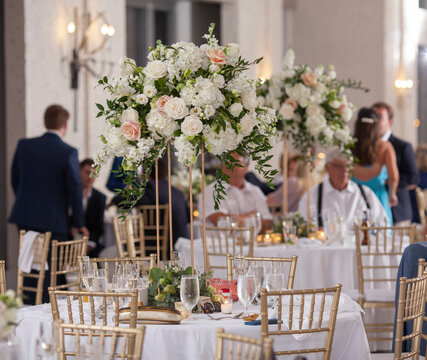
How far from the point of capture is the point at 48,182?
7035 millimetres

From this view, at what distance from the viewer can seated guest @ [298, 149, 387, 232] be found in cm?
679

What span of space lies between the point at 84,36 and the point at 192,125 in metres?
6.63

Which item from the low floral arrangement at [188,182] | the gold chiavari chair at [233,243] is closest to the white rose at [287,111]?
the gold chiavari chair at [233,243]

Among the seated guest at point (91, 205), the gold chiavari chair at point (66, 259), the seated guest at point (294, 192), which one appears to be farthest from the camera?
the seated guest at point (294, 192)

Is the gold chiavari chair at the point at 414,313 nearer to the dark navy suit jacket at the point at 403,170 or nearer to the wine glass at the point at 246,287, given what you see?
the wine glass at the point at 246,287

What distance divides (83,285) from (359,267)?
8.95 ft

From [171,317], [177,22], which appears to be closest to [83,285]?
[171,317]

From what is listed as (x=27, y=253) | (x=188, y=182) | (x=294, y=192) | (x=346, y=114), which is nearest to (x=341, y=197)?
(x=346, y=114)

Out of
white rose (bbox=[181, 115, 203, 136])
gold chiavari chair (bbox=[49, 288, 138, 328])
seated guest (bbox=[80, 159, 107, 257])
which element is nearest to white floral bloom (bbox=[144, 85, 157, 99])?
white rose (bbox=[181, 115, 203, 136])

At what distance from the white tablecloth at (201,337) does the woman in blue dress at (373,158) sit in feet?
12.4

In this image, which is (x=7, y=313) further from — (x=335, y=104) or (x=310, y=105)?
(x=335, y=104)

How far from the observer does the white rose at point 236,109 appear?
11.7 ft

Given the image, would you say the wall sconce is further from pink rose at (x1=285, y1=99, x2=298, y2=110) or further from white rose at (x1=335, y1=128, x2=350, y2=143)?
white rose at (x1=335, y1=128, x2=350, y2=143)

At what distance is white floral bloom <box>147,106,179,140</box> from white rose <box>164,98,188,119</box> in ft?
0.21
